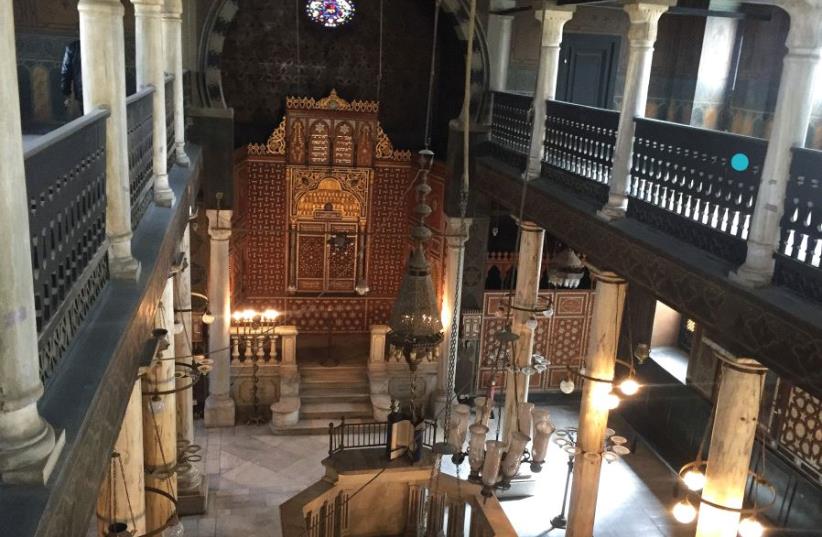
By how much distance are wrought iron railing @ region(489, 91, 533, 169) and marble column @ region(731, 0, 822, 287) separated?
3.60 m

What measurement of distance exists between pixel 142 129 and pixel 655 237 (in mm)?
3623

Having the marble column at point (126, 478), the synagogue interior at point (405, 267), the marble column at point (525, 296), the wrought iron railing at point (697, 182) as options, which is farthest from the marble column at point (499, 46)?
the marble column at point (126, 478)

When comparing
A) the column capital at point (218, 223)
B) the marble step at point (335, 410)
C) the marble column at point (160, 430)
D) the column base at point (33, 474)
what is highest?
the column base at point (33, 474)

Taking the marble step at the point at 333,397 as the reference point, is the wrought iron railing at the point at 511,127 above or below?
above

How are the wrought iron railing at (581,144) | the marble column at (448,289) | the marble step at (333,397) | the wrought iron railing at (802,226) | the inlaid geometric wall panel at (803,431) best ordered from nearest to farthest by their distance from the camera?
the wrought iron railing at (802,226) < the wrought iron railing at (581,144) < the inlaid geometric wall panel at (803,431) < the marble column at (448,289) < the marble step at (333,397)

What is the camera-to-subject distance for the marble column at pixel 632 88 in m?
6.00

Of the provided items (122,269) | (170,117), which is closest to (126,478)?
(122,269)

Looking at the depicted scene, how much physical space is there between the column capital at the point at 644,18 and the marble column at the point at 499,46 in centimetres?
382

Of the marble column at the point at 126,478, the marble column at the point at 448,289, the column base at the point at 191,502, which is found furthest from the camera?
the marble column at the point at 448,289

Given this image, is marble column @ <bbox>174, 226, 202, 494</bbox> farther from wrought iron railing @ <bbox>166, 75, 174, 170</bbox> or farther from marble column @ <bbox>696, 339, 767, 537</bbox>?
marble column @ <bbox>696, 339, 767, 537</bbox>

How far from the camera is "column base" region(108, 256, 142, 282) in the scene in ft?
12.6

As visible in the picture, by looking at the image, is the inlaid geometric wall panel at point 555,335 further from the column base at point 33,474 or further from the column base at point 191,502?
the column base at point 33,474

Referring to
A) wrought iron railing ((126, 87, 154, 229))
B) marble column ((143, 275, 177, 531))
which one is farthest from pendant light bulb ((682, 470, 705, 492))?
wrought iron railing ((126, 87, 154, 229))

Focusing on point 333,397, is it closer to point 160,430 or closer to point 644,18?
point 160,430
